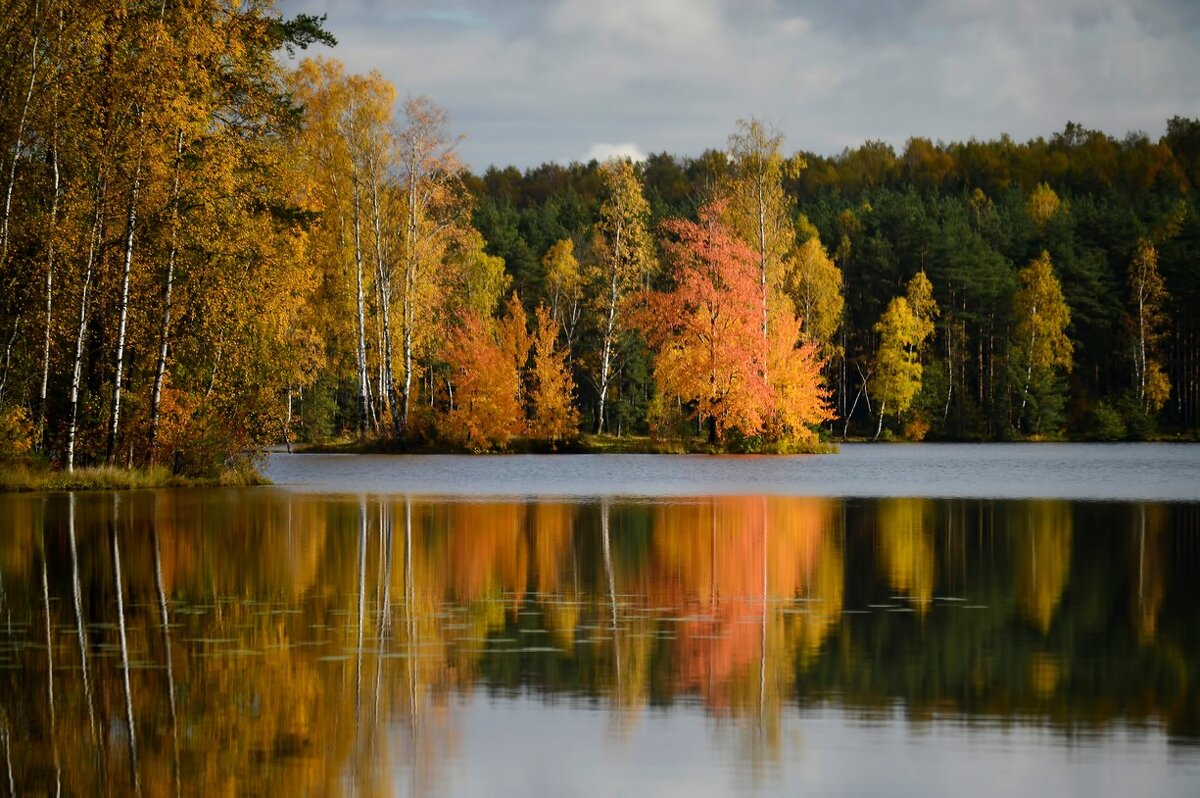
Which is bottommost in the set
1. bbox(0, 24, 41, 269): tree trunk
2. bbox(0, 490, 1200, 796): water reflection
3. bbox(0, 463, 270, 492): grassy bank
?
bbox(0, 490, 1200, 796): water reflection

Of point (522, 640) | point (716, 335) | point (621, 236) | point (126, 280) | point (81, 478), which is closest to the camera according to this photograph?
point (522, 640)

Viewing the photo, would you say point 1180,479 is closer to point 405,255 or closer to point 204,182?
point 204,182

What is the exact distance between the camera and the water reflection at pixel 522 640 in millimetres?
8586

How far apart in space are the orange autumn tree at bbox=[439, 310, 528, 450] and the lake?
133ft

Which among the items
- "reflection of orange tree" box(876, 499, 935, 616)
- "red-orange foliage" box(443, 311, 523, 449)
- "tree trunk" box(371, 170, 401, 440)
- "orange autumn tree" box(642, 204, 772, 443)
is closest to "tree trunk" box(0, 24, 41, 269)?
"reflection of orange tree" box(876, 499, 935, 616)

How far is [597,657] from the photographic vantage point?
1162 cm

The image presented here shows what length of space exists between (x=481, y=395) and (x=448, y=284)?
13.0 m

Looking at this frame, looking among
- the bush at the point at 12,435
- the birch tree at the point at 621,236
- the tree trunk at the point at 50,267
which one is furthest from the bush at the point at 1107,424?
the bush at the point at 12,435

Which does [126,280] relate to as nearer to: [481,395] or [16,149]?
[16,149]

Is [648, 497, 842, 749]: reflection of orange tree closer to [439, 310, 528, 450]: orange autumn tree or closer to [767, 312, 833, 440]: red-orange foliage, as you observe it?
[767, 312, 833, 440]: red-orange foliage

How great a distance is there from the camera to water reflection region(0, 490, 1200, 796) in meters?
8.59

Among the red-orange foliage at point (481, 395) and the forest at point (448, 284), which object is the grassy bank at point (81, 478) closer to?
the forest at point (448, 284)

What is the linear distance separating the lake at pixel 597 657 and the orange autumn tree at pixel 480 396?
40.5 meters

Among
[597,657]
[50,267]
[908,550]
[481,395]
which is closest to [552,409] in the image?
[481,395]
